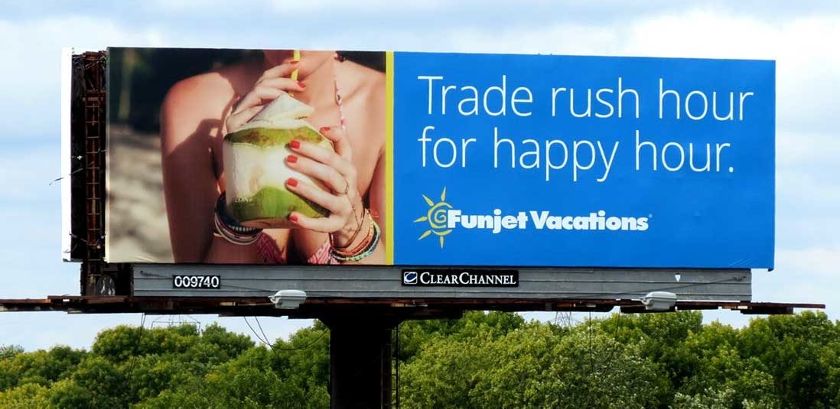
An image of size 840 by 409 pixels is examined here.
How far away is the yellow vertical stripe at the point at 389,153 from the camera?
4878 centimetres

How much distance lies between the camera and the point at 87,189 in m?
49.0

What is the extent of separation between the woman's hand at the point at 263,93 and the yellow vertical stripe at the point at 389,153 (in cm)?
195

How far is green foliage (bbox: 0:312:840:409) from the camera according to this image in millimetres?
91188

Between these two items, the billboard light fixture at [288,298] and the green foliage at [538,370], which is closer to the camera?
the billboard light fixture at [288,298]

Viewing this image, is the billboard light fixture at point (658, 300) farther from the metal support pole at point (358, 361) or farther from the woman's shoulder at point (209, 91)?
the woman's shoulder at point (209, 91)

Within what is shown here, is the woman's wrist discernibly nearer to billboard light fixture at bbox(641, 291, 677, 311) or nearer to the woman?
the woman

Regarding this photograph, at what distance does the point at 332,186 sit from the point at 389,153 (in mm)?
1386

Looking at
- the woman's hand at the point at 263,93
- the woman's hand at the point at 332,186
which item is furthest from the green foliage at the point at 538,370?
the woman's hand at the point at 263,93

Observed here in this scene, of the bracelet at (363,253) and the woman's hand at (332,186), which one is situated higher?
the woman's hand at (332,186)

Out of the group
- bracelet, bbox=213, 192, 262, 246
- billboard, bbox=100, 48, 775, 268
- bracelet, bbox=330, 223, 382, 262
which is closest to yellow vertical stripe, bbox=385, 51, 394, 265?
billboard, bbox=100, 48, 775, 268

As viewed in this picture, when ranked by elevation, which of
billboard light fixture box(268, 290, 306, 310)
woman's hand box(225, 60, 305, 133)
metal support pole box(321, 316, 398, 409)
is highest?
woman's hand box(225, 60, 305, 133)

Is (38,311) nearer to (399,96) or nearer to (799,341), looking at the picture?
(399,96)

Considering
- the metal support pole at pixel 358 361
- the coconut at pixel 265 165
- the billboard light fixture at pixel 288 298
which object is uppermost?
the coconut at pixel 265 165

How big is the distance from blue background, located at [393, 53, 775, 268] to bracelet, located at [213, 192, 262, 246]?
304 cm
